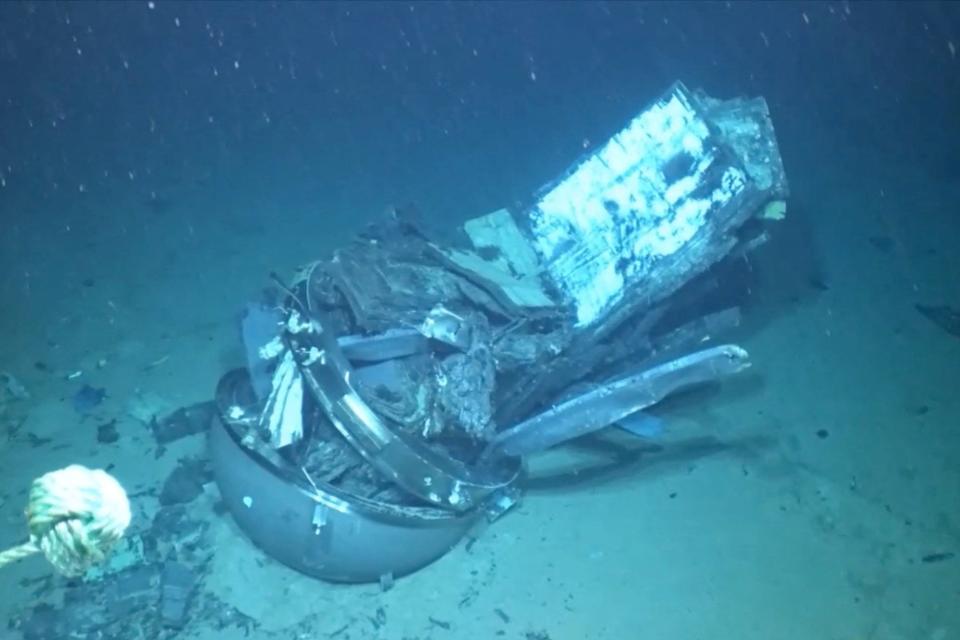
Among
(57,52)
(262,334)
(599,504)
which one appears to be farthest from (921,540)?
(57,52)

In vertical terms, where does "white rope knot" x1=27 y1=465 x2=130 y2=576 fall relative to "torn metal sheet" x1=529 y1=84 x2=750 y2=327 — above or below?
above

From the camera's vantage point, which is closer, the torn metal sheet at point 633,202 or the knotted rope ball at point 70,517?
the knotted rope ball at point 70,517

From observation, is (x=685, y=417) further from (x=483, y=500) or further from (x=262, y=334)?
(x=262, y=334)

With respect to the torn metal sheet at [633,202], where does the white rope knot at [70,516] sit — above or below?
above

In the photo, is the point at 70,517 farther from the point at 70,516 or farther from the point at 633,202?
the point at 633,202

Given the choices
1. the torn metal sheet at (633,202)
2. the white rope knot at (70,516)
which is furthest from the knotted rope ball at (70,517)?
the torn metal sheet at (633,202)

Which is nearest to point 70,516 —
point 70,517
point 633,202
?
point 70,517

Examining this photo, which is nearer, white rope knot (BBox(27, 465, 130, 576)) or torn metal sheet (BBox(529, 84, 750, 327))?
white rope knot (BBox(27, 465, 130, 576))

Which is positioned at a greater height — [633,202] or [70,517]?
[70,517]

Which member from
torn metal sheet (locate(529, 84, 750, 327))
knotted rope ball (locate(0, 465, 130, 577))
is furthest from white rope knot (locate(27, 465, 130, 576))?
torn metal sheet (locate(529, 84, 750, 327))

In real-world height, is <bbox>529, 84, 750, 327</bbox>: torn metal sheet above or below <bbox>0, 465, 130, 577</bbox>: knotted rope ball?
below

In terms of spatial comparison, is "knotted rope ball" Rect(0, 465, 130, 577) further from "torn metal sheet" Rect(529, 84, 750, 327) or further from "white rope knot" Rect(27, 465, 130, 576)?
"torn metal sheet" Rect(529, 84, 750, 327)

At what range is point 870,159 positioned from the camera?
23.6 ft

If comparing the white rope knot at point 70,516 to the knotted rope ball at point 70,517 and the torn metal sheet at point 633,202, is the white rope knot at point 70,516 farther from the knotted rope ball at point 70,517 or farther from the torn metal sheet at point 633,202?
the torn metal sheet at point 633,202
